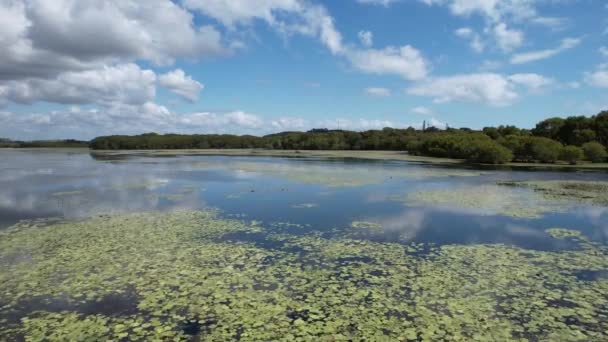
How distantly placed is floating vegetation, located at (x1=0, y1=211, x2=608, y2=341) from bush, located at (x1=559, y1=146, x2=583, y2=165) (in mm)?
59010

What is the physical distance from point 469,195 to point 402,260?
15.5 metres

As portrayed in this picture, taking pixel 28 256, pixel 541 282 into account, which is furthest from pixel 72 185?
pixel 541 282

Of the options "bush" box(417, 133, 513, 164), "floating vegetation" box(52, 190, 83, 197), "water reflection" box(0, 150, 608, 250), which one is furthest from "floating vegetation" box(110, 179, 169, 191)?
"bush" box(417, 133, 513, 164)

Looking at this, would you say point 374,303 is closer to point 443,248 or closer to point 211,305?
point 211,305

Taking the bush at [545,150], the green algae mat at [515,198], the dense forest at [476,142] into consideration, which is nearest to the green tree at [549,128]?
the dense forest at [476,142]

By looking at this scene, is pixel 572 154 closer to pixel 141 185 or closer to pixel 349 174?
pixel 349 174

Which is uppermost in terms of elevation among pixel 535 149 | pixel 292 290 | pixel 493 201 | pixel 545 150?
pixel 535 149

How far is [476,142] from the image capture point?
7200 centimetres

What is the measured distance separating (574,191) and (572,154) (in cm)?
4168

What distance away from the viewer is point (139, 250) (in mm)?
11641

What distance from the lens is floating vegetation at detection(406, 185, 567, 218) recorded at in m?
19.3

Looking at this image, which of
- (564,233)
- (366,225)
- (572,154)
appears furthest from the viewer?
(572,154)

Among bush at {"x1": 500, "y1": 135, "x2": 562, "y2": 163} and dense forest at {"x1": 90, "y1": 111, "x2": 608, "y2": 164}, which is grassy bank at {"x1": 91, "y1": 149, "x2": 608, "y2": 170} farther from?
dense forest at {"x1": 90, "y1": 111, "x2": 608, "y2": 164}

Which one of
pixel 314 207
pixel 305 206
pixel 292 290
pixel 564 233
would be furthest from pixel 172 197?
pixel 564 233
